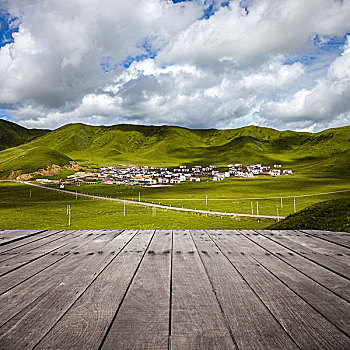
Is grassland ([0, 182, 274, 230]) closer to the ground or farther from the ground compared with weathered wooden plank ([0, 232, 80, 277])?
closer to the ground

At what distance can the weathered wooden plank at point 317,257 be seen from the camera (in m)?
3.74

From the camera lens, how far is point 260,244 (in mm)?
5273

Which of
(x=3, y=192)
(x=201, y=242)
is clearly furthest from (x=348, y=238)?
(x=3, y=192)

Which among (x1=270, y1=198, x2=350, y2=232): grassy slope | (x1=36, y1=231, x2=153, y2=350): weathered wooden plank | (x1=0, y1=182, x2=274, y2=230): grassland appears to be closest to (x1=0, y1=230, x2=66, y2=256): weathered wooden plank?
(x1=36, y1=231, x2=153, y2=350): weathered wooden plank

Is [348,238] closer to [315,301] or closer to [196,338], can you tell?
[315,301]

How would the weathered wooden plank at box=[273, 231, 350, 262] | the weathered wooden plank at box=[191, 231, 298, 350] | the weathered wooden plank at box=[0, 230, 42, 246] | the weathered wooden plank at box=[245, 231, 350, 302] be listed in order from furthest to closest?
the weathered wooden plank at box=[0, 230, 42, 246]
the weathered wooden plank at box=[273, 231, 350, 262]
the weathered wooden plank at box=[245, 231, 350, 302]
the weathered wooden plank at box=[191, 231, 298, 350]

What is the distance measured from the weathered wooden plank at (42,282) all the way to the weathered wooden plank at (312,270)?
10.9ft

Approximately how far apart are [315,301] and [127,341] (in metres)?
1.99

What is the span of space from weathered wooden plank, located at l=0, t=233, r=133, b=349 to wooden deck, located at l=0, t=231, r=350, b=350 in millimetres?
11

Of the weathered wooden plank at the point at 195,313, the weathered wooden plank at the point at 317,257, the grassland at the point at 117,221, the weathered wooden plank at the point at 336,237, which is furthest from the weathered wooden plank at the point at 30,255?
the grassland at the point at 117,221

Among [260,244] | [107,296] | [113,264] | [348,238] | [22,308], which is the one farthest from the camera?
[348,238]

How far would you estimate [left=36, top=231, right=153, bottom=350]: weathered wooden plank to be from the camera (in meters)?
2.04

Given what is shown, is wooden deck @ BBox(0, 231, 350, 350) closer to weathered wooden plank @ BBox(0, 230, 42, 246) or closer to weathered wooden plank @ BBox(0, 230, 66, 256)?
weathered wooden plank @ BBox(0, 230, 66, 256)

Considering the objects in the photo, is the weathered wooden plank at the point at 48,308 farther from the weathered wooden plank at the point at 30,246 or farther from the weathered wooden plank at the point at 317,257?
the weathered wooden plank at the point at 317,257
